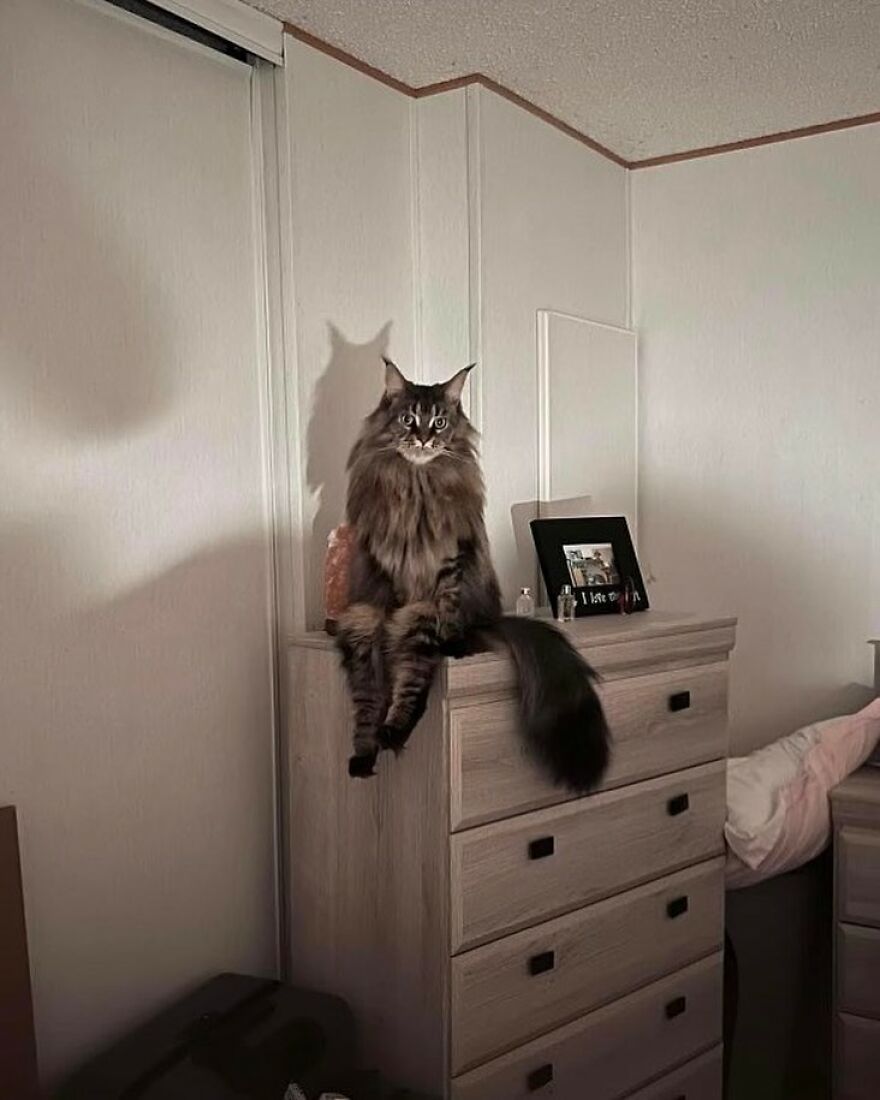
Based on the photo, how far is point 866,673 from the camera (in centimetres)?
286

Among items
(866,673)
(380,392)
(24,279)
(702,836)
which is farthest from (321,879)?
(866,673)

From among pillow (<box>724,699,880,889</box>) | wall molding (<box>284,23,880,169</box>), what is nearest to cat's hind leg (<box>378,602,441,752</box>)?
pillow (<box>724,699,880,889</box>)

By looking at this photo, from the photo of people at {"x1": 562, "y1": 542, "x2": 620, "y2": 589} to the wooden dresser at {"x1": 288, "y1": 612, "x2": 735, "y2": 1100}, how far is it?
14cm

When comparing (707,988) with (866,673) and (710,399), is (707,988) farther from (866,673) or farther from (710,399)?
(710,399)

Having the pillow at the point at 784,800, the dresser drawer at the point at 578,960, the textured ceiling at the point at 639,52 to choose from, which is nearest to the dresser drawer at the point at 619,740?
the pillow at the point at 784,800

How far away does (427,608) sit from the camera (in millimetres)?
1949

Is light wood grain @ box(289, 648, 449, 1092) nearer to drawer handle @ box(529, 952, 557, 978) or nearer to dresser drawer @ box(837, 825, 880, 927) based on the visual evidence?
drawer handle @ box(529, 952, 557, 978)

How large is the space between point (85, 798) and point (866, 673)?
1975 millimetres

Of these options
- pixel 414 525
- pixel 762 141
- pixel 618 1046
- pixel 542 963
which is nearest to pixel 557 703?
pixel 414 525

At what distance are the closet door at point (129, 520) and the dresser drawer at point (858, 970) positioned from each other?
126 centimetres

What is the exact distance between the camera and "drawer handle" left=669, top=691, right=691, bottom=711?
7.59ft

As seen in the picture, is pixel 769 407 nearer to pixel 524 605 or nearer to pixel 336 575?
pixel 524 605

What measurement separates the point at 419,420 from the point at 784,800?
4.02 ft

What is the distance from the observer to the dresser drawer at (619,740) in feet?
6.36
